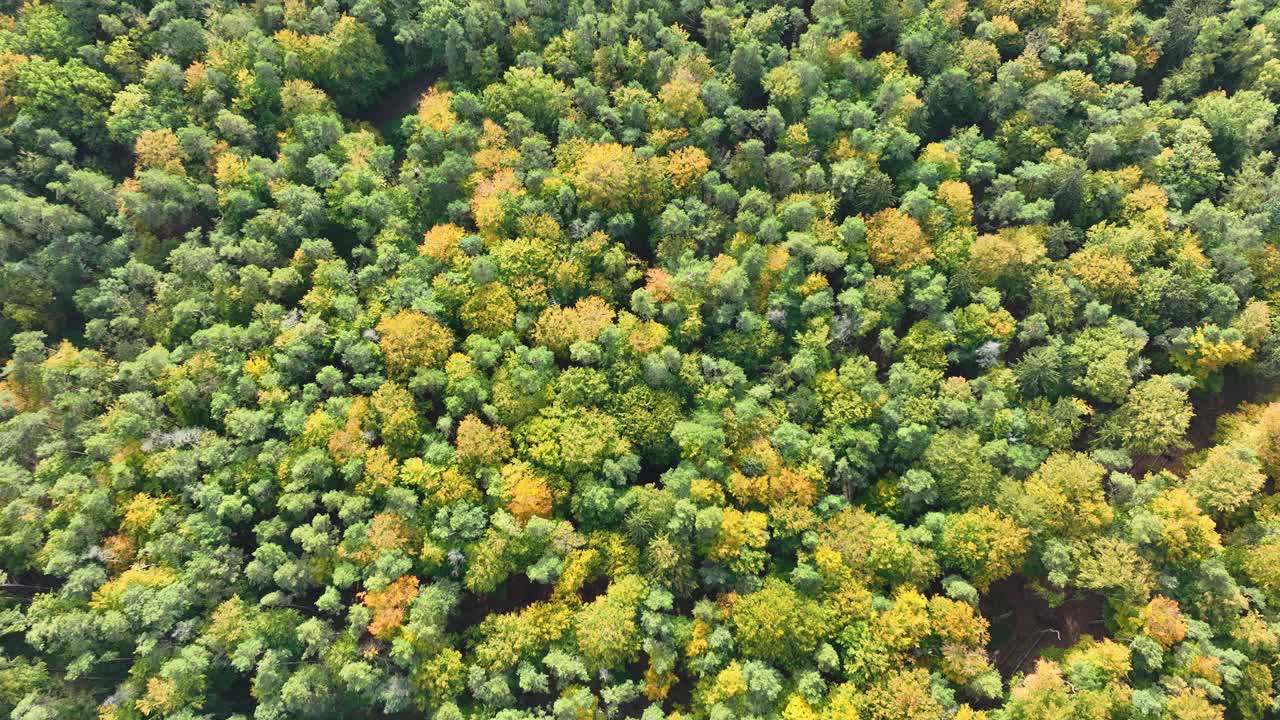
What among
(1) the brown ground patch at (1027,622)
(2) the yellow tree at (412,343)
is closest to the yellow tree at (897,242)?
(1) the brown ground patch at (1027,622)

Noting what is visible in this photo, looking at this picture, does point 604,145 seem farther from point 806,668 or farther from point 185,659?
point 185,659

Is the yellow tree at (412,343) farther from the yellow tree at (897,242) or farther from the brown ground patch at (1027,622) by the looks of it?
the brown ground patch at (1027,622)

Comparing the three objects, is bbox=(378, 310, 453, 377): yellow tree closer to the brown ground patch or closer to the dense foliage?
the dense foliage

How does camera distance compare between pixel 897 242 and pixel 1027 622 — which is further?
pixel 897 242

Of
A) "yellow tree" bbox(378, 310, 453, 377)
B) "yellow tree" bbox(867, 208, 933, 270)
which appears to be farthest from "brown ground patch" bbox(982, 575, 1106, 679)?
"yellow tree" bbox(378, 310, 453, 377)

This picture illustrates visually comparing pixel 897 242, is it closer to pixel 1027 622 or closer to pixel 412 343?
pixel 1027 622

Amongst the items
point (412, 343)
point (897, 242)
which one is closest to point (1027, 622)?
point (897, 242)

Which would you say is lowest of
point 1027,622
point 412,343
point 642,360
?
point 1027,622

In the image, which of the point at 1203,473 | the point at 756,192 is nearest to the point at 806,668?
the point at 1203,473
